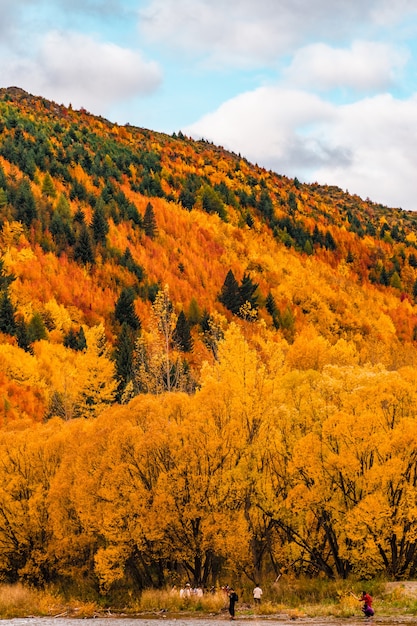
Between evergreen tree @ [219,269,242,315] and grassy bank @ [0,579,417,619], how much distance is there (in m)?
98.8

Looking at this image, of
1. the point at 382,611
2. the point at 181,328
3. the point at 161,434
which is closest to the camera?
the point at 382,611

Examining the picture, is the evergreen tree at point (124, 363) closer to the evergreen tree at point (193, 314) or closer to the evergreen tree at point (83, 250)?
the evergreen tree at point (193, 314)

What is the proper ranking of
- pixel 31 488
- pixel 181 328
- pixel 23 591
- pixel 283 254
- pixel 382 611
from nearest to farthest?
pixel 382 611, pixel 23 591, pixel 31 488, pixel 181 328, pixel 283 254

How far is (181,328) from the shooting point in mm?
119562

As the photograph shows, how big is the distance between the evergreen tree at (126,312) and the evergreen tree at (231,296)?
2474 cm

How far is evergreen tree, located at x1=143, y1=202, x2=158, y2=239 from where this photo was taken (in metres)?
174

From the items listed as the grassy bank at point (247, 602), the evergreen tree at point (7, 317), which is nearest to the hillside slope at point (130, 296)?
the evergreen tree at point (7, 317)

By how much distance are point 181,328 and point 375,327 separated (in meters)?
61.5

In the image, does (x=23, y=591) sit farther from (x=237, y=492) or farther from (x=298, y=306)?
(x=298, y=306)

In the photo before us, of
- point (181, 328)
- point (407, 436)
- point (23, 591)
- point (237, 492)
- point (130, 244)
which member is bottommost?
point (23, 591)

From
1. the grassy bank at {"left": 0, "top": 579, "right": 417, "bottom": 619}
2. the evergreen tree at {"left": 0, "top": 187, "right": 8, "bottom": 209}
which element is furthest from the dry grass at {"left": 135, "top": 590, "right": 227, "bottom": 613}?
the evergreen tree at {"left": 0, "top": 187, "right": 8, "bottom": 209}

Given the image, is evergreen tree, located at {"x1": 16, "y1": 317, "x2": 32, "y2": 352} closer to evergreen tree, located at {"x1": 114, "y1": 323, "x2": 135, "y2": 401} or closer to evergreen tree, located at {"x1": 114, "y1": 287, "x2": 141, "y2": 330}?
evergreen tree, located at {"x1": 114, "y1": 323, "x2": 135, "y2": 401}

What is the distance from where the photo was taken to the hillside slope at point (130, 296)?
96250 millimetres

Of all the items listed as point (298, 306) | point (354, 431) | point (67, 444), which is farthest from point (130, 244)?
point (354, 431)
